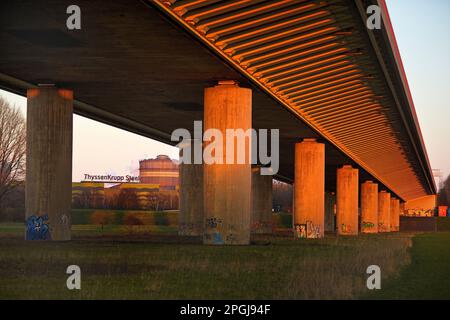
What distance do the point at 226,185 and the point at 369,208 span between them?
234 feet

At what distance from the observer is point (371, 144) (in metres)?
76.6

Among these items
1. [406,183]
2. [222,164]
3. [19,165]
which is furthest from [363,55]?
[406,183]

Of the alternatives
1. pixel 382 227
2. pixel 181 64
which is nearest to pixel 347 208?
pixel 382 227

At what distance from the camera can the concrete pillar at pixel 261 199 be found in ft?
316

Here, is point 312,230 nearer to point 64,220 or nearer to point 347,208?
point 347,208

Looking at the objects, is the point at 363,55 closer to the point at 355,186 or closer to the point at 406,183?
the point at 355,186

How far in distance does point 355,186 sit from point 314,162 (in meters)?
24.6

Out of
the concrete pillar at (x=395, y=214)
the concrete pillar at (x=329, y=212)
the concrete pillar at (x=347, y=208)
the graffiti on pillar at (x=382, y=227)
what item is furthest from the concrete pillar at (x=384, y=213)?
the concrete pillar at (x=347, y=208)

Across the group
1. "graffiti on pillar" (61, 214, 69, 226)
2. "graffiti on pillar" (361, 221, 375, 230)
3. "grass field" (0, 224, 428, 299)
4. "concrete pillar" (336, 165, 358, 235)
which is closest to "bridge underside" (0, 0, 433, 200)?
"graffiti on pillar" (61, 214, 69, 226)

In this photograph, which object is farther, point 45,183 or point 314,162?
point 314,162

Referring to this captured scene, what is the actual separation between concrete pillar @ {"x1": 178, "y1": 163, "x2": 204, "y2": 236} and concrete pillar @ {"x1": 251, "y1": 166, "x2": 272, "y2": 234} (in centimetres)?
2450

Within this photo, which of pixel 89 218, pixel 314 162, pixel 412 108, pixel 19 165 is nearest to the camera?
pixel 412 108

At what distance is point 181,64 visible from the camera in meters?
39.9

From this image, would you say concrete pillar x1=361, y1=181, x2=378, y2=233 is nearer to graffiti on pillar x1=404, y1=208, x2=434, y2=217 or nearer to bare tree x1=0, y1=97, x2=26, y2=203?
bare tree x1=0, y1=97, x2=26, y2=203
